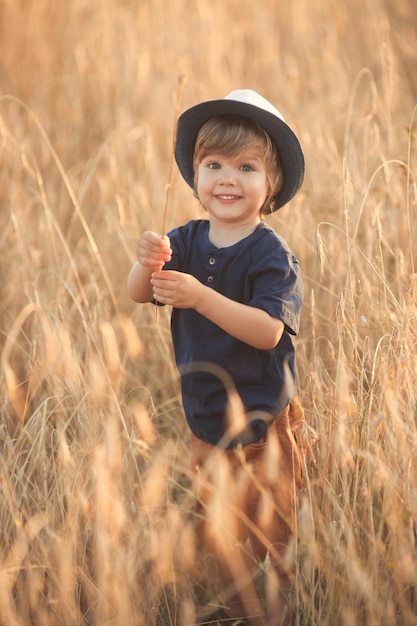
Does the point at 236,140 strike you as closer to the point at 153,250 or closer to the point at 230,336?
the point at 153,250

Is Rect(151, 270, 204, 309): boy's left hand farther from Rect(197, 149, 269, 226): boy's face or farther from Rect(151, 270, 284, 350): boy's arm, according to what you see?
Rect(197, 149, 269, 226): boy's face

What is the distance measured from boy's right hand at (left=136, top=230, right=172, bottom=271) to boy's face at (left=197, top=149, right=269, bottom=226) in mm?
204

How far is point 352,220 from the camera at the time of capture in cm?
262

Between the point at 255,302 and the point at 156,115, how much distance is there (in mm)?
2397

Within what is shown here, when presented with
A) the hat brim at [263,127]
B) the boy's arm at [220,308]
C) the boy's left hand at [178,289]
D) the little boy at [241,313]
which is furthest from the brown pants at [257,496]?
the hat brim at [263,127]

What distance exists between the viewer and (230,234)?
1.74 m

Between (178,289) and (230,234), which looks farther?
(230,234)

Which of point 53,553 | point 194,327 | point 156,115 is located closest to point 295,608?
point 53,553

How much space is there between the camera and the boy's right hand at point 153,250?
5.12 ft

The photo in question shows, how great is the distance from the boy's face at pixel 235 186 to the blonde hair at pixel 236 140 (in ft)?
0.06

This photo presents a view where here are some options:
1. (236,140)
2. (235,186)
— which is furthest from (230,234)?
(236,140)

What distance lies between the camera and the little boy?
5.32 feet

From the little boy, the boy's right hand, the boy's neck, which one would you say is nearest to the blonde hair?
the little boy

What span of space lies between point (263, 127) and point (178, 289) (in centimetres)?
47
